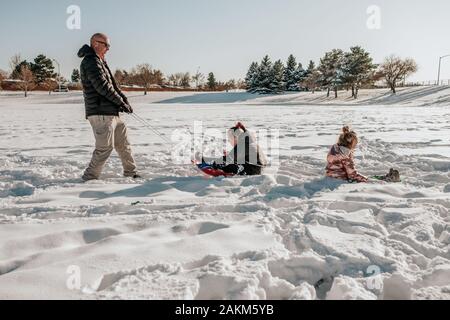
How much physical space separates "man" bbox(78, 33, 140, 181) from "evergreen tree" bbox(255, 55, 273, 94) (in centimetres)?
6268

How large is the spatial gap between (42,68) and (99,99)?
263 feet

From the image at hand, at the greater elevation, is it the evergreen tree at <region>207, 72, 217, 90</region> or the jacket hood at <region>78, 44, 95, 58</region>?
the evergreen tree at <region>207, 72, 217, 90</region>

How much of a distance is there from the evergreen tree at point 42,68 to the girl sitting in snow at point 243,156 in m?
79.6

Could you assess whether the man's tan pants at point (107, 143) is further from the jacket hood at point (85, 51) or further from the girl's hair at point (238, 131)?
the girl's hair at point (238, 131)

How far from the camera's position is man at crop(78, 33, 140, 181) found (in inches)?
181

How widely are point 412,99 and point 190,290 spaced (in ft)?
157

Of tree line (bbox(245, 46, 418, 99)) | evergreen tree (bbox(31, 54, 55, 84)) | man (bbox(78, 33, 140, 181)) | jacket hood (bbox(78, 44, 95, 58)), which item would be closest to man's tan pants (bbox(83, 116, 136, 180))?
man (bbox(78, 33, 140, 181))

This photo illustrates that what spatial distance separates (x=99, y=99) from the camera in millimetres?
4754

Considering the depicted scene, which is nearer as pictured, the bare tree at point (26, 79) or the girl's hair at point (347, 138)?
the girl's hair at point (347, 138)

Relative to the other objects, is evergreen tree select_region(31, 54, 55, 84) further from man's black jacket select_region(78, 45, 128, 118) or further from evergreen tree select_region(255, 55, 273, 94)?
man's black jacket select_region(78, 45, 128, 118)

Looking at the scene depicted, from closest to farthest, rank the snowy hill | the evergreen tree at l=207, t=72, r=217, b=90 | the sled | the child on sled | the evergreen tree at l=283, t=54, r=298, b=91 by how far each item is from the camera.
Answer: the child on sled
the sled
the snowy hill
the evergreen tree at l=283, t=54, r=298, b=91
the evergreen tree at l=207, t=72, r=217, b=90

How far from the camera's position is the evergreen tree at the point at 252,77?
6806 centimetres

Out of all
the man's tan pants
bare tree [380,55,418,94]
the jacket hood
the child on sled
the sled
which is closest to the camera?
the jacket hood

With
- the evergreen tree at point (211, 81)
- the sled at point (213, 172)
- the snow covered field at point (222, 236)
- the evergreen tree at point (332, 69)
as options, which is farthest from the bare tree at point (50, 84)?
the snow covered field at point (222, 236)
